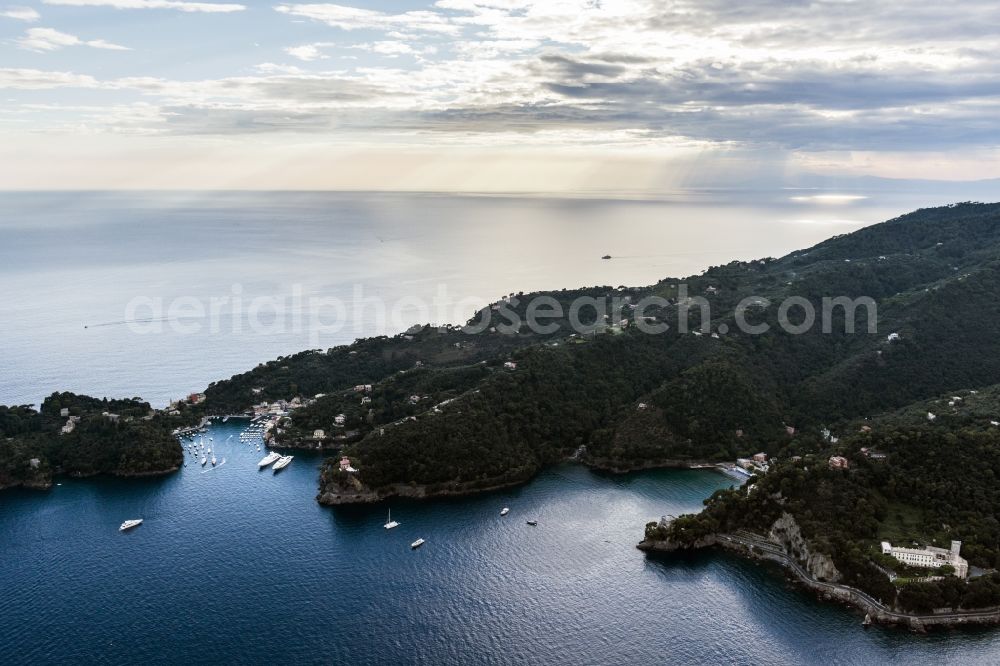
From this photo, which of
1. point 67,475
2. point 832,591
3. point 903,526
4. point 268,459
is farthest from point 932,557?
point 67,475

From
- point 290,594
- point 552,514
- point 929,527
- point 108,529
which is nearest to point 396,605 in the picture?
point 290,594

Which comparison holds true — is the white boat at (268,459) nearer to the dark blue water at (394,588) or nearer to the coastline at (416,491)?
the dark blue water at (394,588)

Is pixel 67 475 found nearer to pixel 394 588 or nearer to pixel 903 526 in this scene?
pixel 394 588

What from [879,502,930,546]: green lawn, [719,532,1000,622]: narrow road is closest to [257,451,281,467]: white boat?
[719,532,1000,622]: narrow road

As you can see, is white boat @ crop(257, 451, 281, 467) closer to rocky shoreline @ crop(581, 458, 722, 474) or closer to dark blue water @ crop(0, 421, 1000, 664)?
dark blue water @ crop(0, 421, 1000, 664)

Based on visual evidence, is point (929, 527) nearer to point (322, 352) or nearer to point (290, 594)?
point (290, 594)

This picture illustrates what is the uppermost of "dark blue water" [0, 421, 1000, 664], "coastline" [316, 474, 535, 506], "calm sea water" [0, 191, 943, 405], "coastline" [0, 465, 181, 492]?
"calm sea water" [0, 191, 943, 405]
